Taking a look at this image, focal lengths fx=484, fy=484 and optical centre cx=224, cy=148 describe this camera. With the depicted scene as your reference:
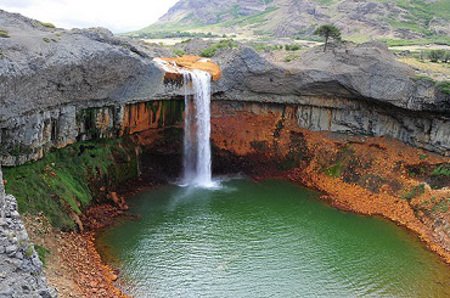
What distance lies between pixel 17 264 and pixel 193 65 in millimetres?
26324

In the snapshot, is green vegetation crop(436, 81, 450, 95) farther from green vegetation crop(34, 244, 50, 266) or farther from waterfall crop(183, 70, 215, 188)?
green vegetation crop(34, 244, 50, 266)

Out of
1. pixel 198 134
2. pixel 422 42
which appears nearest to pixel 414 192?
pixel 198 134

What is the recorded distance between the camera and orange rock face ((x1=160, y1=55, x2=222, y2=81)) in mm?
35344

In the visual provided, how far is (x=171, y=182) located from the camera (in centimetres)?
3659

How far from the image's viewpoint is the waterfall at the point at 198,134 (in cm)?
3712

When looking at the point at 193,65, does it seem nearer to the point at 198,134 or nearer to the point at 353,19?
the point at 198,134

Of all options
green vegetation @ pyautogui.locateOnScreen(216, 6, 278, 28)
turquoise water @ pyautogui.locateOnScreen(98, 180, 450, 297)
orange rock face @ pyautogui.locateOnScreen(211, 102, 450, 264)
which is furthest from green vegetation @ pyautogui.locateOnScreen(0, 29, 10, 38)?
green vegetation @ pyautogui.locateOnScreen(216, 6, 278, 28)

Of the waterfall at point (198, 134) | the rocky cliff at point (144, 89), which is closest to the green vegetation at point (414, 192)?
the rocky cliff at point (144, 89)

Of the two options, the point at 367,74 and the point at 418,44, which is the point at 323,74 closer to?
the point at 367,74

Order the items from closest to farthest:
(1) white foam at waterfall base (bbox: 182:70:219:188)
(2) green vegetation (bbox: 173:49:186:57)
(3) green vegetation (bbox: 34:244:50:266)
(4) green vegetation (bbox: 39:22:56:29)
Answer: (3) green vegetation (bbox: 34:244:50:266) → (4) green vegetation (bbox: 39:22:56:29) → (1) white foam at waterfall base (bbox: 182:70:219:188) → (2) green vegetation (bbox: 173:49:186:57)

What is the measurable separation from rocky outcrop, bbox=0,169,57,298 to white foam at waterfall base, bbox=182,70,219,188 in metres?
21.6

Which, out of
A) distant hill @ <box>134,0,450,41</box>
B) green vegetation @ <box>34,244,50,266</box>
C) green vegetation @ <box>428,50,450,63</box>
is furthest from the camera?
distant hill @ <box>134,0,450,41</box>

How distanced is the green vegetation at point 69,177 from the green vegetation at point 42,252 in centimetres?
288

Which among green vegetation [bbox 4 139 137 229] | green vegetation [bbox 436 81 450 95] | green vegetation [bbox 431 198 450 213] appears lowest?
green vegetation [bbox 431 198 450 213]
